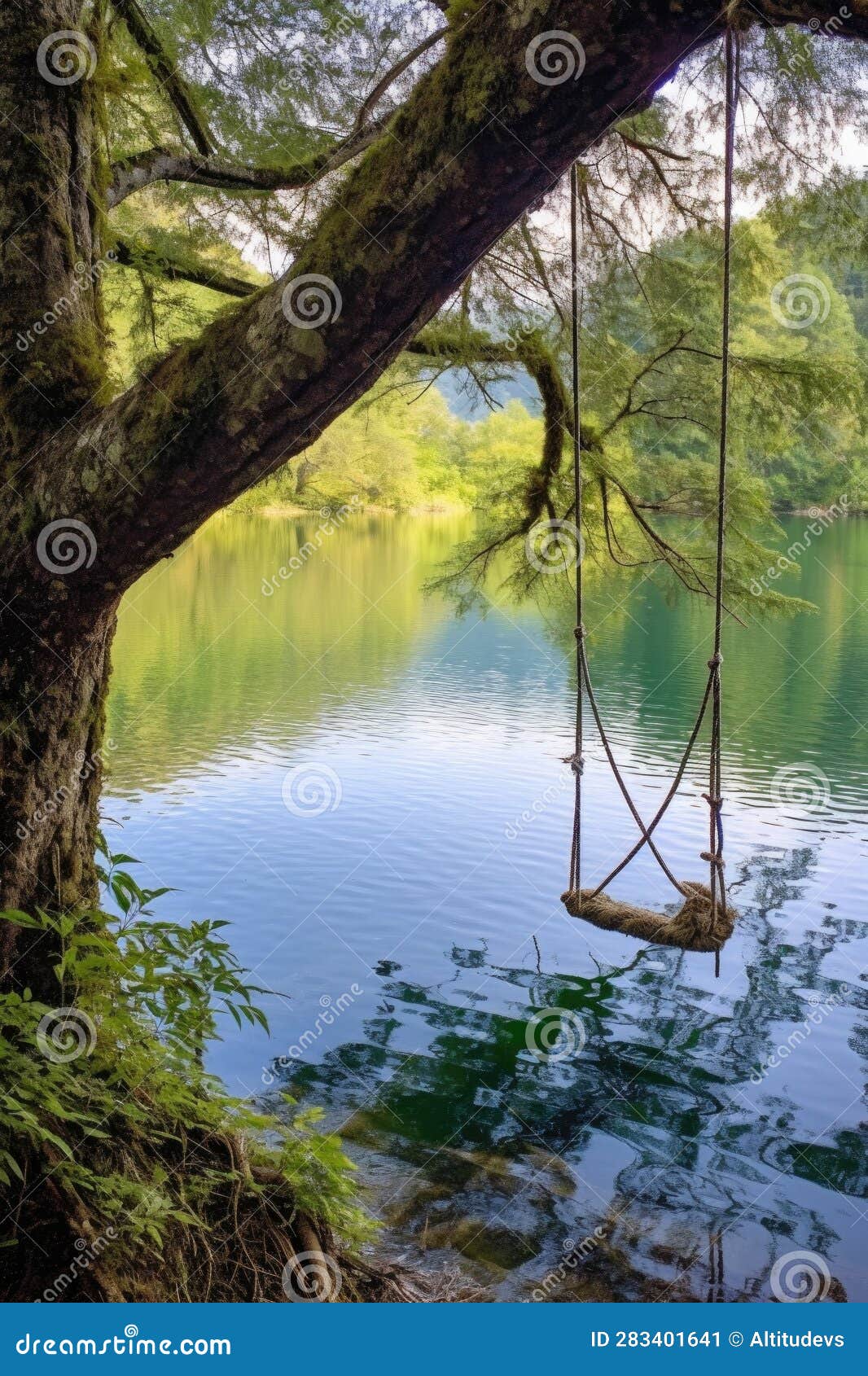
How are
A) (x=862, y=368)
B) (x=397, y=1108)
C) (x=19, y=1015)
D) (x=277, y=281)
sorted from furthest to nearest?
(x=862, y=368) → (x=397, y=1108) → (x=19, y=1015) → (x=277, y=281)

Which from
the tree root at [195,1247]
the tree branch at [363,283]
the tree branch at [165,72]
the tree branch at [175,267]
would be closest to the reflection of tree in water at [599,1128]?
the tree root at [195,1247]

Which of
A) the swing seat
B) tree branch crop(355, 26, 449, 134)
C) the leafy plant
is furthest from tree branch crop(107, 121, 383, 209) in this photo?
the swing seat

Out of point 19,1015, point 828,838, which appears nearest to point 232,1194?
point 19,1015

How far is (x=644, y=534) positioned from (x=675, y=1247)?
12.9 ft

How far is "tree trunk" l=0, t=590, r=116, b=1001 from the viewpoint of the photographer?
2398 mm

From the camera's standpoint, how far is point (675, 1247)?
377 centimetres

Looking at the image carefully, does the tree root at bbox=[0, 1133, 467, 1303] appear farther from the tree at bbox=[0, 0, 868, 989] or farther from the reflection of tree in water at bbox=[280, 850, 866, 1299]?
the reflection of tree in water at bbox=[280, 850, 866, 1299]

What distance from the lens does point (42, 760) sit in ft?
8.06

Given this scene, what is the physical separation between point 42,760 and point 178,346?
3.06ft

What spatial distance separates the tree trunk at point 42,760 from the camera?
7.87 ft

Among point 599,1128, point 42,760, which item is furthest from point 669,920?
point 42,760

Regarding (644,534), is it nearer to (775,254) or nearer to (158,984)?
(775,254)

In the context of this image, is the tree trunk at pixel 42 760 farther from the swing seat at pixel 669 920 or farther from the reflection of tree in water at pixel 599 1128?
the swing seat at pixel 669 920

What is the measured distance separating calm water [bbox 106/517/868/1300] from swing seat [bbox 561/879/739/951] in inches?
30.5
